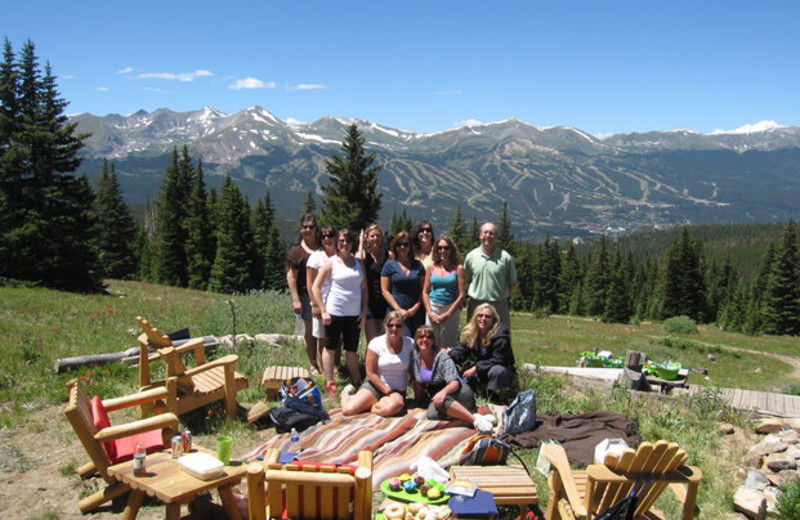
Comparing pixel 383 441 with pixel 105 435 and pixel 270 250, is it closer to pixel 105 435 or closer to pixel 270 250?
pixel 105 435

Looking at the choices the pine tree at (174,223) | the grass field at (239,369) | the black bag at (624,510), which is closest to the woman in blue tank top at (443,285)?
the grass field at (239,369)

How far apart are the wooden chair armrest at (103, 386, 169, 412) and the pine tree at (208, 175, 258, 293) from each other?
126 ft

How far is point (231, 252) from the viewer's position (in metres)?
43.5

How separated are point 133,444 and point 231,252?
4034 cm

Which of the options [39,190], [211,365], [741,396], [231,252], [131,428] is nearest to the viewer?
[131,428]

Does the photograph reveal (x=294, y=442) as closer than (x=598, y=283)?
Yes

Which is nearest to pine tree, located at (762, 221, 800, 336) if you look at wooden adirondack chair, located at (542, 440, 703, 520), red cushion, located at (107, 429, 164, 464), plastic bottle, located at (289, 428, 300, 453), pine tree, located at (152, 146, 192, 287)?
pine tree, located at (152, 146, 192, 287)

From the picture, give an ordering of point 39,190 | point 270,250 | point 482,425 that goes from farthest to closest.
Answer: point 270,250, point 39,190, point 482,425

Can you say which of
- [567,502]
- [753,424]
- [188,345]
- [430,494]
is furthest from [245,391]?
[753,424]

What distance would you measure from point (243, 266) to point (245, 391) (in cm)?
3820

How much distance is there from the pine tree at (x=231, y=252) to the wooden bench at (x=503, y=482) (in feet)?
131

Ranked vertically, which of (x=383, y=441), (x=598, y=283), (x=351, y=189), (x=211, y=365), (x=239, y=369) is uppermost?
(x=351, y=189)

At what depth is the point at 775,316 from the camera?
49.0 meters

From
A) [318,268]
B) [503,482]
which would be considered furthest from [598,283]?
[503,482]
